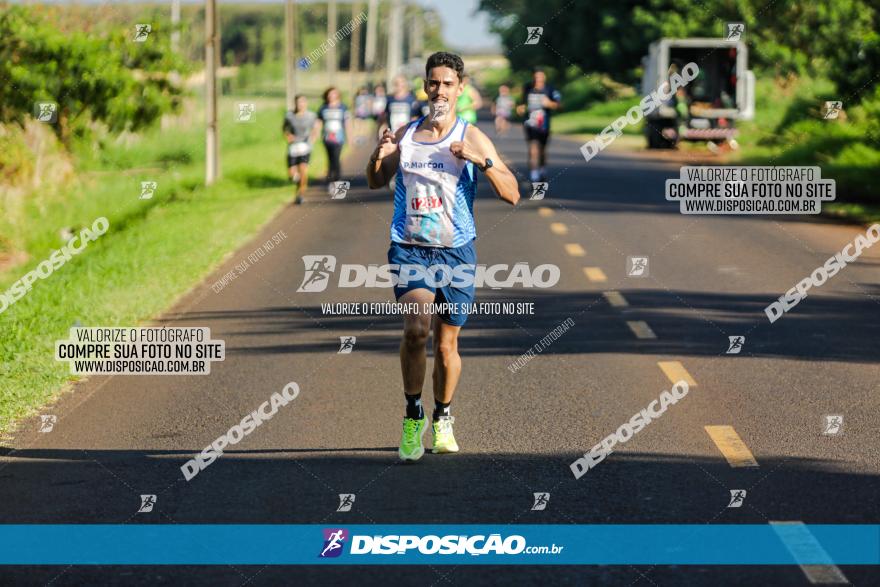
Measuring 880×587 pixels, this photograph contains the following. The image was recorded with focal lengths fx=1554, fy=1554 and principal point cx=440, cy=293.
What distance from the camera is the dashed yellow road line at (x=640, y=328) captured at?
1280 centimetres

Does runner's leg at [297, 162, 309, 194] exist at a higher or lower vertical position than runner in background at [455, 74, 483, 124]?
lower

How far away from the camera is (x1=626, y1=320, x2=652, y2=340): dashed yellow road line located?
42.0 feet

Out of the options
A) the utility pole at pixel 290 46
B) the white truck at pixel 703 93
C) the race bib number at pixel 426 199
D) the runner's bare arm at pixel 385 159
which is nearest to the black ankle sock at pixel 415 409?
the race bib number at pixel 426 199

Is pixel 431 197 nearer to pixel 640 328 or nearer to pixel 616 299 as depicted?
pixel 640 328

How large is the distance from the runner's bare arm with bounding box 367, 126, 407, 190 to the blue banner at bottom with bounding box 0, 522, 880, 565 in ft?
6.88

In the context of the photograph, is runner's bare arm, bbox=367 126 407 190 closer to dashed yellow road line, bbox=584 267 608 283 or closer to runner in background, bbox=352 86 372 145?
dashed yellow road line, bbox=584 267 608 283

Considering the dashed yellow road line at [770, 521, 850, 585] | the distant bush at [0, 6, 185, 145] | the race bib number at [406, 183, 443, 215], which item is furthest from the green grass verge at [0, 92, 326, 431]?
the dashed yellow road line at [770, 521, 850, 585]

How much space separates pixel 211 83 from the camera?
2883cm

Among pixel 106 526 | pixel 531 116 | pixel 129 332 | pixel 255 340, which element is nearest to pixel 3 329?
pixel 129 332

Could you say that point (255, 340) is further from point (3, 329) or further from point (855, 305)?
point (855, 305)

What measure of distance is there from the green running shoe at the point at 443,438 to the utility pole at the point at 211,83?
20667 millimetres

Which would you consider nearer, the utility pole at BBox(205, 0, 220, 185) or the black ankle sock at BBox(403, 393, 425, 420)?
the black ankle sock at BBox(403, 393, 425, 420)

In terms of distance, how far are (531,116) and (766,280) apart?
34.1 ft

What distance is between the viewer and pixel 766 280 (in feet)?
53.8
